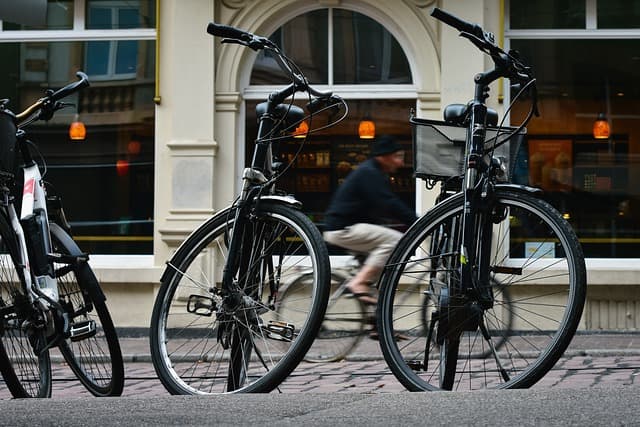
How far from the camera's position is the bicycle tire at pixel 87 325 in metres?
5.11

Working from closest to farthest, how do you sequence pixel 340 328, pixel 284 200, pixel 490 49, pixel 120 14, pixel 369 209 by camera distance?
1. pixel 490 49
2. pixel 284 200
3. pixel 340 328
4. pixel 369 209
5. pixel 120 14

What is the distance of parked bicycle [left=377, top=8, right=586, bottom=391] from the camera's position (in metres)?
4.40

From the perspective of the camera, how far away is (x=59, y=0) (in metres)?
12.7

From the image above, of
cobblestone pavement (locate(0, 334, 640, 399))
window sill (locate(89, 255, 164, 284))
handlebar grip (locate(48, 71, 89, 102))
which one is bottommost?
cobblestone pavement (locate(0, 334, 640, 399))

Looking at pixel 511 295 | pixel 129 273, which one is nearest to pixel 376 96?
pixel 129 273

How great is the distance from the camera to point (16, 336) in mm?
5203

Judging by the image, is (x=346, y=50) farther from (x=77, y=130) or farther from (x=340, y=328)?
(x=340, y=328)

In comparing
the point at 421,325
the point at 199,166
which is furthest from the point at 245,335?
the point at 199,166

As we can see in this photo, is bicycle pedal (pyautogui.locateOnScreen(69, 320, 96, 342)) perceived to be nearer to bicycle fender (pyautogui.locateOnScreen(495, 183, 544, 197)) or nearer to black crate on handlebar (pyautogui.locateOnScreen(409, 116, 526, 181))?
black crate on handlebar (pyautogui.locateOnScreen(409, 116, 526, 181))

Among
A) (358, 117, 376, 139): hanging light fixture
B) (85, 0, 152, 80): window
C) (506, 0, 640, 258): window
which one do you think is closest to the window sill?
(85, 0, 152, 80): window

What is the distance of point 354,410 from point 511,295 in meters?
1.21

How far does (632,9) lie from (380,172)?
17.6 ft

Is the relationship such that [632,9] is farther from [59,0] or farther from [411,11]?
[59,0]

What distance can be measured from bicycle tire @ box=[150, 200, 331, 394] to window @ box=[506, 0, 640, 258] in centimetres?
766
